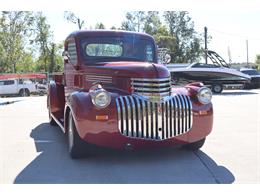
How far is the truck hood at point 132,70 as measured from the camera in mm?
6215

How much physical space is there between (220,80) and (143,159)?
18.6 metres

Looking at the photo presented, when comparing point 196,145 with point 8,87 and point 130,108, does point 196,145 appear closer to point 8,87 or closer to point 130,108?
point 130,108

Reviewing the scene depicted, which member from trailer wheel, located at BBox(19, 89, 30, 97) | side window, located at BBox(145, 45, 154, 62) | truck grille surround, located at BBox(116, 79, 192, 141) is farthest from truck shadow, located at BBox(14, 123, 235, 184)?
trailer wheel, located at BBox(19, 89, 30, 97)

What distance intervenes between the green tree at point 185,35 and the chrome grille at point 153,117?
A: 4351 centimetres

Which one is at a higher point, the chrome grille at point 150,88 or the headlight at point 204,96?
the chrome grille at point 150,88

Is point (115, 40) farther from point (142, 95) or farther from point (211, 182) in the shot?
point (211, 182)

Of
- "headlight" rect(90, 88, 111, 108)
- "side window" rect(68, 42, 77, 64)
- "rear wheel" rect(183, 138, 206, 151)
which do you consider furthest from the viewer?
"side window" rect(68, 42, 77, 64)

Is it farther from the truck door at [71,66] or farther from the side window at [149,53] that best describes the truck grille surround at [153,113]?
the truck door at [71,66]

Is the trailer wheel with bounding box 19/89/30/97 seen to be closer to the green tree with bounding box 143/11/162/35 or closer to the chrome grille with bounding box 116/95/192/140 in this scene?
the green tree with bounding box 143/11/162/35

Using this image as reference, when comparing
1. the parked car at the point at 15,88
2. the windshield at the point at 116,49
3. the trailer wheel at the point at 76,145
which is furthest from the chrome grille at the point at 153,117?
the parked car at the point at 15,88

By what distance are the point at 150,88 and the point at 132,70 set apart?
0.42m

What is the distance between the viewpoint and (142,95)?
6.14 m

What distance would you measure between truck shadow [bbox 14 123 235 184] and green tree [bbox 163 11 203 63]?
4336 cm

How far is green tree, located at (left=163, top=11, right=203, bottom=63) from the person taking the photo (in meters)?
49.4
